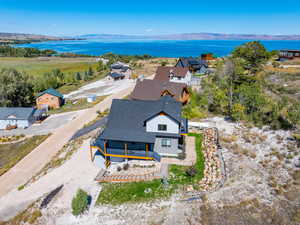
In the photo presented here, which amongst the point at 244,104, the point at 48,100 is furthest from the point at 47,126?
the point at 244,104

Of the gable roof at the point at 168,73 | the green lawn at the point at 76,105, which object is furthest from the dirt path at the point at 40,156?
the gable roof at the point at 168,73

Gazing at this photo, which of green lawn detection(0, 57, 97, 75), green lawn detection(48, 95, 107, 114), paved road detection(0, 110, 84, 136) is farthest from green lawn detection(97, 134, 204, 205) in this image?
green lawn detection(0, 57, 97, 75)

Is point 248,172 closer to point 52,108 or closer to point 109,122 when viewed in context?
point 109,122

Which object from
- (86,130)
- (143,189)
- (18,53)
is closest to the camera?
(143,189)

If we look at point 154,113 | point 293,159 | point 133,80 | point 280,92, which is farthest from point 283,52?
point 154,113

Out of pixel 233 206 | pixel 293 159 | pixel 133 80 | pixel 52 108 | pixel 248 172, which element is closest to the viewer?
pixel 233 206

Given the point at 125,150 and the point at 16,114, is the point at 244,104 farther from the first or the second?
the point at 16,114

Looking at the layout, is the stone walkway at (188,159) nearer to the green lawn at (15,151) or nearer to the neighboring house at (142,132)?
the neighboring house at (142,132)
